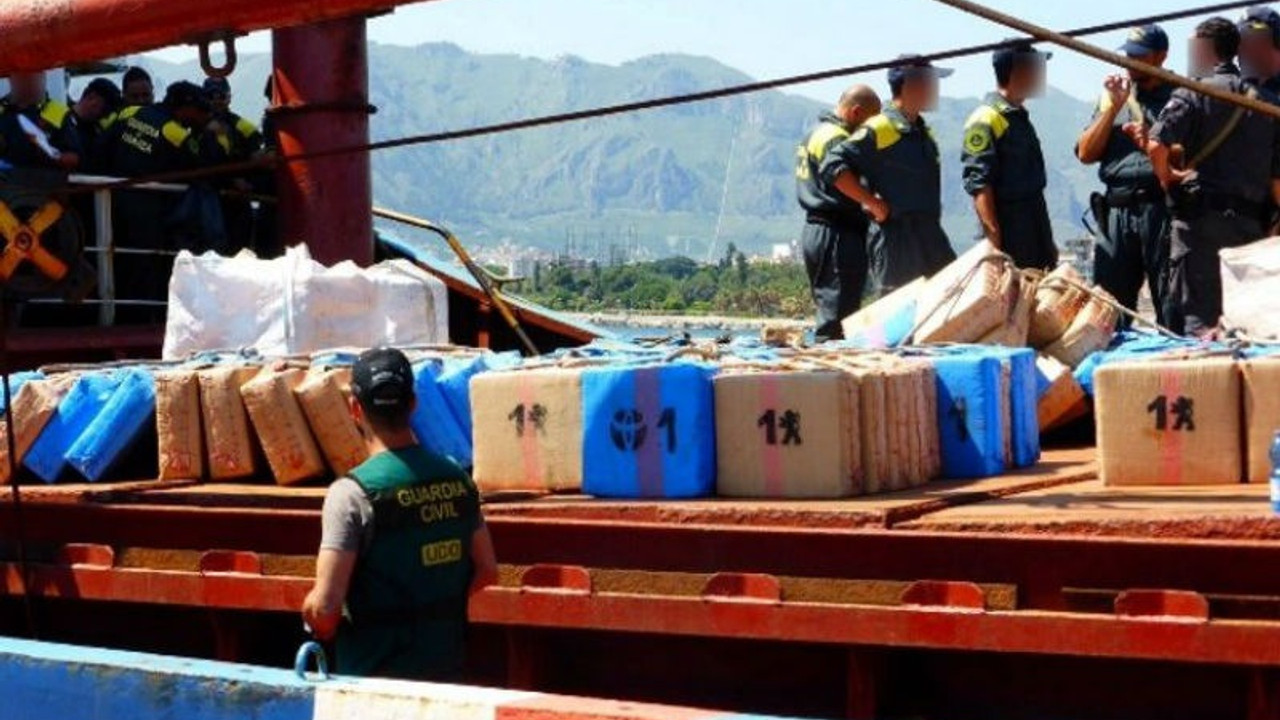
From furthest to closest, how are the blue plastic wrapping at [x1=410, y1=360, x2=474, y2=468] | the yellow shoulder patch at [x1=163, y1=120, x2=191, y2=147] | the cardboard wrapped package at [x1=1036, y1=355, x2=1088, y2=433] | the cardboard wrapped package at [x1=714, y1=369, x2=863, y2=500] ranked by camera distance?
1. the yellow shoulder patch at [x1=163, y1=120, x2=191, y2=147]
2. the cardboard wrapped package at [x1=1036, y1=355, x2=1088, y2=433]
3. the blue plastic wrapping at [x1=410, y1=360, x2=474, y2=468]
4. the cardboard wrapped package at [x1=714, y1=369, x2=863, y2=500]

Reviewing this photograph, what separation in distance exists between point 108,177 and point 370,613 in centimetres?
694

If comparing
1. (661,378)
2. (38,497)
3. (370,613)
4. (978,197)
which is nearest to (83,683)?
(370,613)

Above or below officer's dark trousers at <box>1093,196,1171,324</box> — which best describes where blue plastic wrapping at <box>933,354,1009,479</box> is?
below

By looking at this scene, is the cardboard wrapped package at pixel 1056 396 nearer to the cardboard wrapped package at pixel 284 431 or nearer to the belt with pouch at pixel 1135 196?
the belt with pouch at pixel 1135 196

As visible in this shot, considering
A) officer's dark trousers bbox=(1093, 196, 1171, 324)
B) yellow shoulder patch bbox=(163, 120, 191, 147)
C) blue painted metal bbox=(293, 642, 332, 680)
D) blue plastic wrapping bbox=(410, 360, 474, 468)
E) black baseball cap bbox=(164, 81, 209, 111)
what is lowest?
→ blue painted metal bbox=(293, 642, 332, 680)

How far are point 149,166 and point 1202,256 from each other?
5.50 m

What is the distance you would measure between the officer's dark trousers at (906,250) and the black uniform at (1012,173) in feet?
1.08

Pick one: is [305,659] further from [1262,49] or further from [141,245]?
[141,245]

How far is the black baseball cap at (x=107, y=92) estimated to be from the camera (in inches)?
510

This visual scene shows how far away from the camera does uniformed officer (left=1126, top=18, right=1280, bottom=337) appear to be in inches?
399

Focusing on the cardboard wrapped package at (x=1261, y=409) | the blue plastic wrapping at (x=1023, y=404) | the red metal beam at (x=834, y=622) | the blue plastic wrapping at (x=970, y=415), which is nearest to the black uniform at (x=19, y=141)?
the red metal beam at (x=834, y=622)

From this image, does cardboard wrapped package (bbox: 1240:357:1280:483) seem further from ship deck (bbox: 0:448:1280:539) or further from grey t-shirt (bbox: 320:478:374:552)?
grey t-shirt (bbox: 320:478:374:552)

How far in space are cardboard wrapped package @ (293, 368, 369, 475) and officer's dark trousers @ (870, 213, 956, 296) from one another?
4.46 m

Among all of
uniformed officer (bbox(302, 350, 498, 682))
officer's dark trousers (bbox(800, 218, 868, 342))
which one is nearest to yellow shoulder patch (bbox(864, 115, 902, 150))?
officer's dark trousers (bbox(800, 218, 868, 342))
